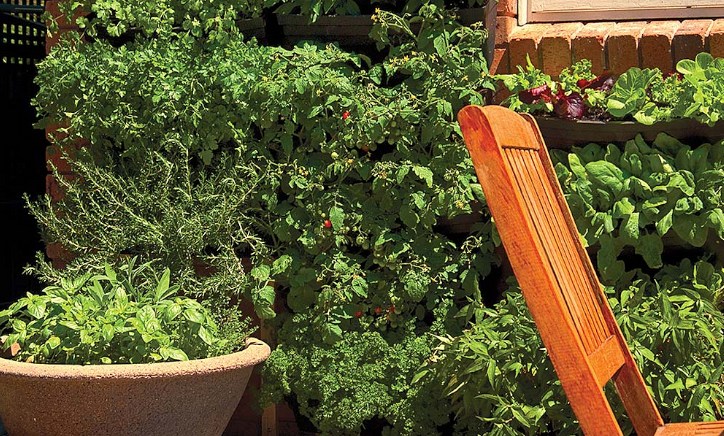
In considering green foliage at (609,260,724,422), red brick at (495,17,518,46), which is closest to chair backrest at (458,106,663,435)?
green foliage at (609,260,724,422)

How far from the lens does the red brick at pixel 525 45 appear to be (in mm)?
3309

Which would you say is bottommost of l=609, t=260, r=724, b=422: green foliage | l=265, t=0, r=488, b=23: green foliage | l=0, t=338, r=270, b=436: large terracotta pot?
l=0, t=338, r=270, b=436: large terracotta pot

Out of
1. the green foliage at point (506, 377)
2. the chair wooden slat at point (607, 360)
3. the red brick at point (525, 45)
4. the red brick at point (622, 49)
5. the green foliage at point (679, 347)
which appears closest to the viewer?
the chair wooden slat at point (607, 360)

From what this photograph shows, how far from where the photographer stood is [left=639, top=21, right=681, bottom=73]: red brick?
10.3 ft

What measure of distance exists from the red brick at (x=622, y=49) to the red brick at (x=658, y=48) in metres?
0.02

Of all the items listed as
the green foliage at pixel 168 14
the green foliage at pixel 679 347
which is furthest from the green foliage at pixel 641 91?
the green foliage at pixel 168 14

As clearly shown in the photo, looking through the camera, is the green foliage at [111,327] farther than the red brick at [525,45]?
No

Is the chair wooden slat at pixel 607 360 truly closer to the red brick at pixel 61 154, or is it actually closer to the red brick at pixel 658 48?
the red brick at pixel 658 48

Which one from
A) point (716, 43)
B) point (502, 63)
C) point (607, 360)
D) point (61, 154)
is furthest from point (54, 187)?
point (607, 360)

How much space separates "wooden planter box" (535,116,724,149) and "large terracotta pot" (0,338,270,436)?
1253 mm

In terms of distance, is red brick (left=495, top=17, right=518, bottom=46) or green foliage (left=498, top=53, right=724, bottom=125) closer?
green foliage (left=498, top=53, right=724, bottom=125)

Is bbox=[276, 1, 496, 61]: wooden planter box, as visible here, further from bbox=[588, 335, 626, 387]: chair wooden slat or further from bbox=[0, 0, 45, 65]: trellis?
bbox=[0, 0, 45, 65]: trellis

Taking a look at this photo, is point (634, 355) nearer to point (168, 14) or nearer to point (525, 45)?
point (525, 45)

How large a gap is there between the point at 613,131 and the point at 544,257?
61.9 inches
